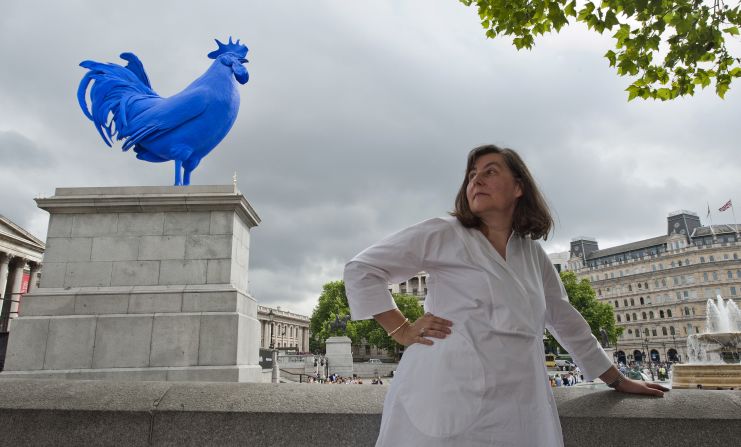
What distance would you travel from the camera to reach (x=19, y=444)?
10.1ft

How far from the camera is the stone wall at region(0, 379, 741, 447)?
2793 mm

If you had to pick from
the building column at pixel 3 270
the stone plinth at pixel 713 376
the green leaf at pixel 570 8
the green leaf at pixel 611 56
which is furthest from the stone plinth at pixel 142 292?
the building column at pixel 3 270

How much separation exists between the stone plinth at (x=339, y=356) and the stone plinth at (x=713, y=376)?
39.7 meters

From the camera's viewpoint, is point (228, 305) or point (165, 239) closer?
point (228, 305)

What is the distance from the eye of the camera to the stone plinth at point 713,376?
9.12m

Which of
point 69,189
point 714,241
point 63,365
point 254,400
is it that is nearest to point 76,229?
point 69,189

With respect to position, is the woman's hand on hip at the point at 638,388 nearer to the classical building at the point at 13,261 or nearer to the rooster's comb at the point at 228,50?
the rooster's comb at the point at 228,50

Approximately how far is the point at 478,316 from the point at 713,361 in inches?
867

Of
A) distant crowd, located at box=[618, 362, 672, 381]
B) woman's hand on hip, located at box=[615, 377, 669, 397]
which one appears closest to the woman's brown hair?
woman's hand on hip, located at box=[615, 377, 669, 397]

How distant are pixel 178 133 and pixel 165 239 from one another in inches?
82.9

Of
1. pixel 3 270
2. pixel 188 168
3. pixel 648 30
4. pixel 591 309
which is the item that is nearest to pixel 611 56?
pixel 648 30

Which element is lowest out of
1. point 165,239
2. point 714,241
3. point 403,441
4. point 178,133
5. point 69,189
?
point 403,441

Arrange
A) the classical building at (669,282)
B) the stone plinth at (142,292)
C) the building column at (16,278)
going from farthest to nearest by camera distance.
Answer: the classical building at (669,282) → the building column at (16,278) → the stone plinth at (142,292)

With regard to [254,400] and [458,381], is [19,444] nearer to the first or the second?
[254,400]
